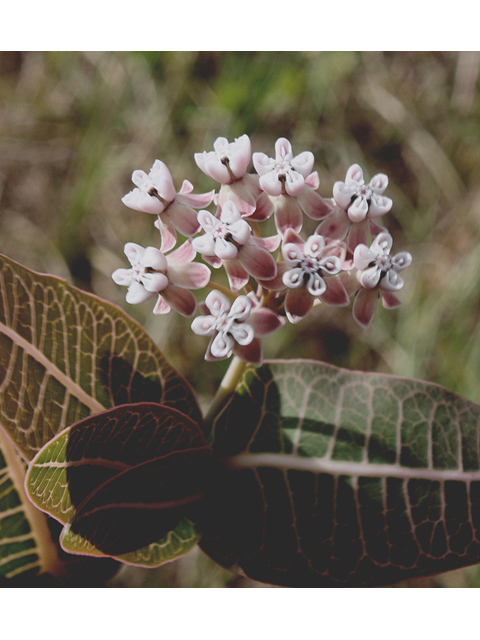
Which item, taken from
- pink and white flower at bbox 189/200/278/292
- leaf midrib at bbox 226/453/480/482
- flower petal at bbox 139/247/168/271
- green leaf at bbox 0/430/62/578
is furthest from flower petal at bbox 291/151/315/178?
green leaf at bbox 0/430/62/578

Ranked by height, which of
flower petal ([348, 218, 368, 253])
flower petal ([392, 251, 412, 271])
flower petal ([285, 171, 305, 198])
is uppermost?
flower petal ([285, 171, 305, 198])

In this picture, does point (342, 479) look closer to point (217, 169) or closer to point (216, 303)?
point (216, 303)

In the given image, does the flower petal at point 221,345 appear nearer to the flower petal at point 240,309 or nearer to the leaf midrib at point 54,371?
the flower petal at point 240,309

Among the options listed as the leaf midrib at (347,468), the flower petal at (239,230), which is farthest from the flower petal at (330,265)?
the leaf midrib at (347,468)

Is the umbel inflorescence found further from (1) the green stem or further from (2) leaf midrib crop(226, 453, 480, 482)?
(2) leaf midrib crop(226, 453, 480, 482)

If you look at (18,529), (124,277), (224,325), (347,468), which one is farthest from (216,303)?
(18,529)

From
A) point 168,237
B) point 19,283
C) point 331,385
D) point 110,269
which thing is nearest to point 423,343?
point 331,385
